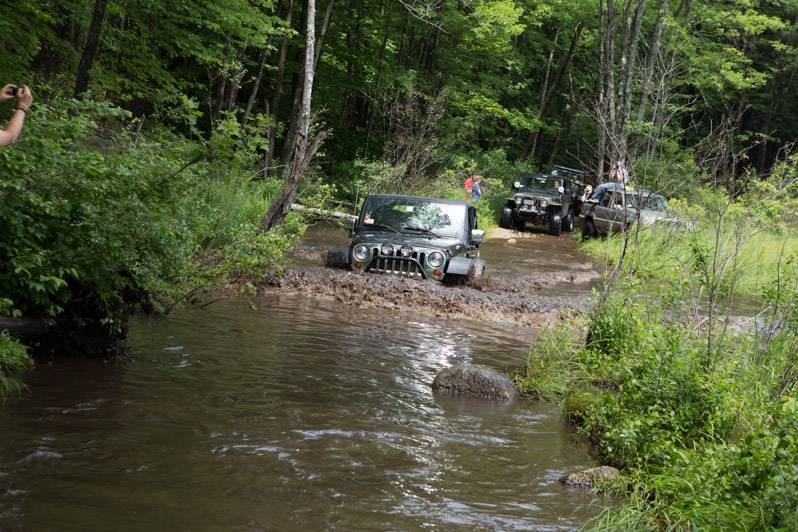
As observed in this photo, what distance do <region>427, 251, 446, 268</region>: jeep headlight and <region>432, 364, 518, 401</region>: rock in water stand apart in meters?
4.40

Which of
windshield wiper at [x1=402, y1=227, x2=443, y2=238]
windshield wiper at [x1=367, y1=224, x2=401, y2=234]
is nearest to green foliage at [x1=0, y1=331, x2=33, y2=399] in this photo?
windshield wiper at [x1=367, y1=224, x2=401, y2=234]

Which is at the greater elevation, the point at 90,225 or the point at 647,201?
the point at 647,201

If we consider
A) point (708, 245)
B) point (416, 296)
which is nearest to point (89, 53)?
point (416, 296)

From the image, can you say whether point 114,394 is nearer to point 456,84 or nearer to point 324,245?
point 324,245

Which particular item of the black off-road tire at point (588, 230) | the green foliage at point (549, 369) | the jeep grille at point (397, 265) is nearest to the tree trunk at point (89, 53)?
the jeep grille at point (397, 265)

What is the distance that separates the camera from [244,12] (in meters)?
15.1

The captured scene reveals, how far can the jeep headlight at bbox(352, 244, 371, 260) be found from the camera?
1173 centimetres

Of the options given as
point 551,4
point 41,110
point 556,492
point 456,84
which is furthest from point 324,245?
point 551,4

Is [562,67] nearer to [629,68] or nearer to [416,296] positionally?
[629,68]

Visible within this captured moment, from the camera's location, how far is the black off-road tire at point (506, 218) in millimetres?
23625

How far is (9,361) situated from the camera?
18.4ft

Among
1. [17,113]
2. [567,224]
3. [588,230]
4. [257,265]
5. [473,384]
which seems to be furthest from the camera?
[567,224]

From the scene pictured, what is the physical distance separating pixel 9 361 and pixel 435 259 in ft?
22.5

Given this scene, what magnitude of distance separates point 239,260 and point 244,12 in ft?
28.3
